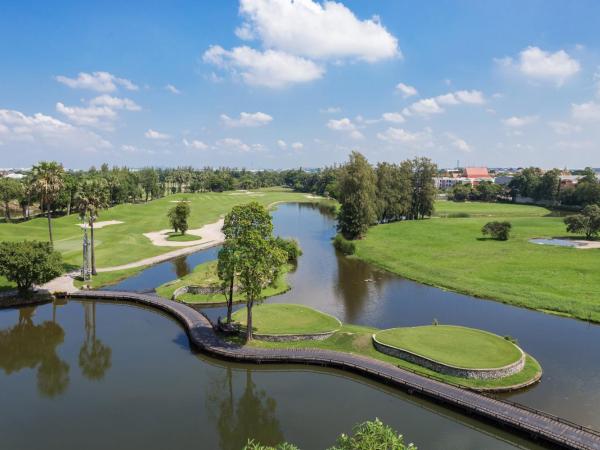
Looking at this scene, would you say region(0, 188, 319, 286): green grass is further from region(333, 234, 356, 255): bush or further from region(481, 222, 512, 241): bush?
region(481, 222, 512, 241): bush

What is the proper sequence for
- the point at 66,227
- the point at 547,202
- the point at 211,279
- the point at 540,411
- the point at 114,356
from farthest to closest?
the point at 547,202, the point at 66,227, the point at 211,279, the point at 114,356, the point at 540,411

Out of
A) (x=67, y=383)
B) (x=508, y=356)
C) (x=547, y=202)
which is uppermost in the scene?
(x=547, y=202)

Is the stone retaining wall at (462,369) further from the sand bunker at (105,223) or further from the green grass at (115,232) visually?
the sand bunker at (105,223)

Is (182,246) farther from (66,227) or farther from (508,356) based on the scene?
(508,356)

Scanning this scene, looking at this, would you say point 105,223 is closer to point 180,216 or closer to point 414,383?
point 180,216

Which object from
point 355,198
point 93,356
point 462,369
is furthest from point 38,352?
point 355,198

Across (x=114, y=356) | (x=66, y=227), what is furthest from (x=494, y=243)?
(x=66, y=227)

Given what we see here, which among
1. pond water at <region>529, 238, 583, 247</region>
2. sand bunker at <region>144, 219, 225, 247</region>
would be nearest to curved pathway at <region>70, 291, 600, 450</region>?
sand bunker at <region>144, 219, 225, 247</region>
